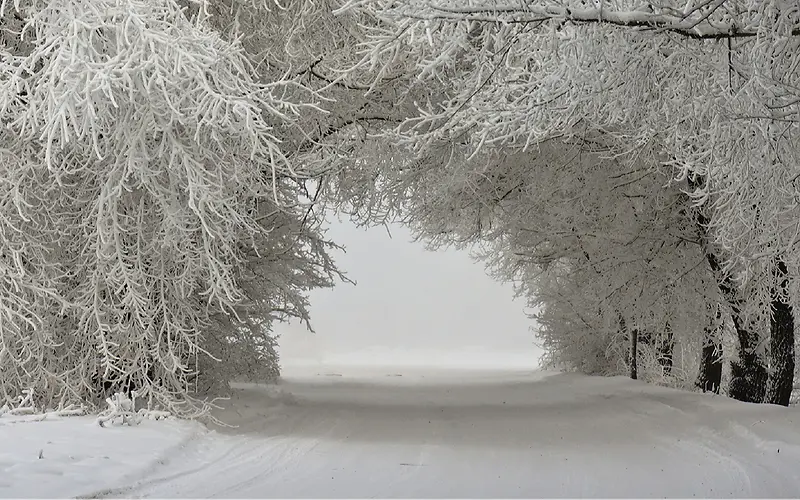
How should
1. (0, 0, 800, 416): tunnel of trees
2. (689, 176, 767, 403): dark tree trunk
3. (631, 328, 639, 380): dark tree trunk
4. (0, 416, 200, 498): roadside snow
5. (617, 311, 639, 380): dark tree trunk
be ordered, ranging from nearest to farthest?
(0, 416, 200, 498): roadside snow, (0, 0, 800, 416): tunnel of trees, (689, 176, 767, 403): dark tree trunk, (617, 311, 639, 380): dark tree trunk, (631, 328, 639, 380): dark tree trunk

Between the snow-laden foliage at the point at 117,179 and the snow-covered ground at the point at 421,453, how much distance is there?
0.87m

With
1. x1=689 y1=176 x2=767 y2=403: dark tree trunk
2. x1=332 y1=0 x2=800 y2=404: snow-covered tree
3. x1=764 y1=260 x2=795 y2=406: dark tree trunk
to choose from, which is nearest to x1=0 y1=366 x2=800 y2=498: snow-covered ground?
x1=764 y1=260 x2=795 y2=406: dark tree trunk

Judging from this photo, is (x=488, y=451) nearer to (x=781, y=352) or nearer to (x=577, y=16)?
(x=577, y=16)

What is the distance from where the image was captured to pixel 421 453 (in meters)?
7.05

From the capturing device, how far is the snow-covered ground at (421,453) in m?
5.45

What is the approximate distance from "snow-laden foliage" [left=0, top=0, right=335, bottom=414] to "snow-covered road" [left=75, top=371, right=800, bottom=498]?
113 centimetres

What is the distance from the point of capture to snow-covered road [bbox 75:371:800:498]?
18.4 feet

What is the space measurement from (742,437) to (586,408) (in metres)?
3.50

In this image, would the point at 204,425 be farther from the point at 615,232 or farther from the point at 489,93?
the point at 615,232

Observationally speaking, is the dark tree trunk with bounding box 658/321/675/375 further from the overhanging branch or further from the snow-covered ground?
the overhanging branch

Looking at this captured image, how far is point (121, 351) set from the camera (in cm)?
800

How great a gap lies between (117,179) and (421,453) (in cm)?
322

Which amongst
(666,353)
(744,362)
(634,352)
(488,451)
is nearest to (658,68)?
(488,451)

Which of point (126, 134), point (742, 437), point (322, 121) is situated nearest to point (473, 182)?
point (322, 121)
